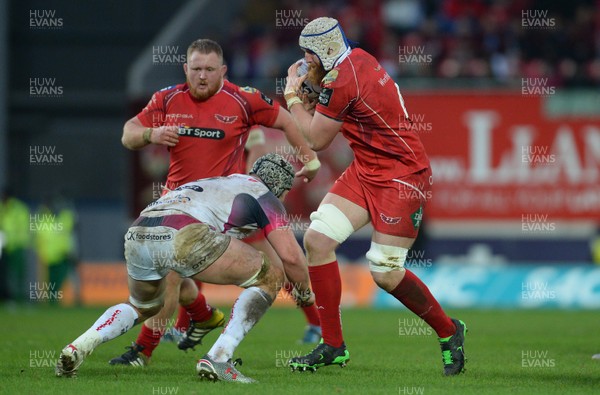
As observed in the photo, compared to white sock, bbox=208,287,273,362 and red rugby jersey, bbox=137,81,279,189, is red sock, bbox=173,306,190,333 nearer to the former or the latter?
red rugby jersey, bbox=137,81,279,189

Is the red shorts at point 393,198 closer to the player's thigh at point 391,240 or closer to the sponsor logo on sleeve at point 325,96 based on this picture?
the player's thigh at point 391,240

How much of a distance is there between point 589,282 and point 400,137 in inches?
462

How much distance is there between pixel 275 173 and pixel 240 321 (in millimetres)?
1124

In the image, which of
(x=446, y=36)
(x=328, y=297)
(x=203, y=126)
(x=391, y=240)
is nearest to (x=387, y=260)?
(x=391, y=240)

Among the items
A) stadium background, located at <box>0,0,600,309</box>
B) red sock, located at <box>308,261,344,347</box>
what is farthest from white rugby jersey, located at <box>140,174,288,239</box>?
stadium background, located at <box>0,0,600,309</box>

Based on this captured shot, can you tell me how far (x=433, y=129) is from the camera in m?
19.7

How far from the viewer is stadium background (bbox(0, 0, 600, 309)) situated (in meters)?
19.5

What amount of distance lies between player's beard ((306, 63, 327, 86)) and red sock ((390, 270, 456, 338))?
1604mm

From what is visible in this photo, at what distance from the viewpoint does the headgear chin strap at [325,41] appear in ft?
26.5

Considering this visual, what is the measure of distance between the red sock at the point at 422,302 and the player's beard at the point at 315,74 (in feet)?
5.26

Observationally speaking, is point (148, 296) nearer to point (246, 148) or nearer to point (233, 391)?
point (233, 391)

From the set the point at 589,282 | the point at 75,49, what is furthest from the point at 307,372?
the point at 75,49

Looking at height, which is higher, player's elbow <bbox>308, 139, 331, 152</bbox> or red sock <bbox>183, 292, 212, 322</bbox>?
player's elbow <bbox>308, 139, 331, 152</bbox>

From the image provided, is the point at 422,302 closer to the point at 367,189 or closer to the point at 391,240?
the point at 391,240
